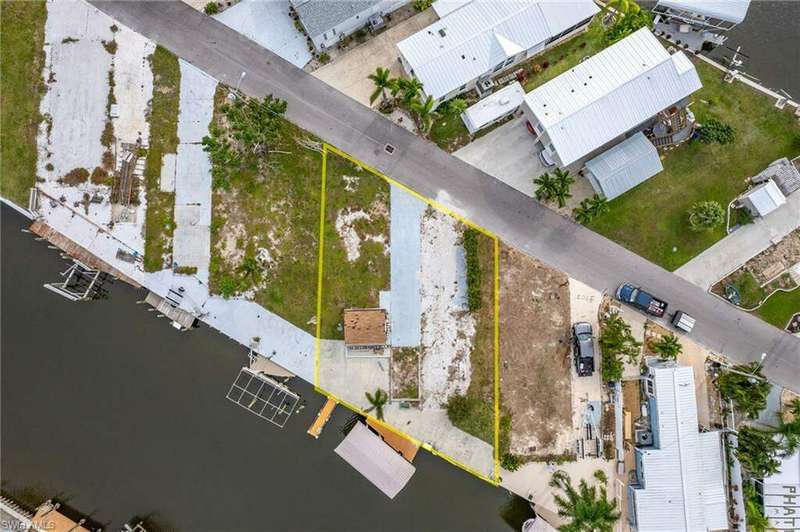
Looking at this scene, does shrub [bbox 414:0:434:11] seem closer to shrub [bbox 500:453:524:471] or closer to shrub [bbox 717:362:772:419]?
shrub [bbox 500:453:524:471]

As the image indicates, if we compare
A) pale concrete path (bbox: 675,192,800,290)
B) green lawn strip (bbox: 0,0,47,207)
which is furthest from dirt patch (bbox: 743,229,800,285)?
green lawn strip (bbox: 0,0,47,207)

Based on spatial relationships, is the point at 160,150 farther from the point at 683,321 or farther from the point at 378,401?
the point at 683,321

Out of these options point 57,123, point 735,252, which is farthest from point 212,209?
point 735,252

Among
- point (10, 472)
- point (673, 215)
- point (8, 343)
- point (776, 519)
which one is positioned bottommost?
point (10, 472)

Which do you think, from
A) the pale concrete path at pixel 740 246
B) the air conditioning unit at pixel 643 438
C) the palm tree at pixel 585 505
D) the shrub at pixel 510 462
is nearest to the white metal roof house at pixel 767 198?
the pale concrete path at pixel 740 246

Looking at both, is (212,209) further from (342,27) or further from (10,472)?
(10,472)

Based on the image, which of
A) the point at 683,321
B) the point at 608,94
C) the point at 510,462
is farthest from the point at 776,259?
the point at 510,462
